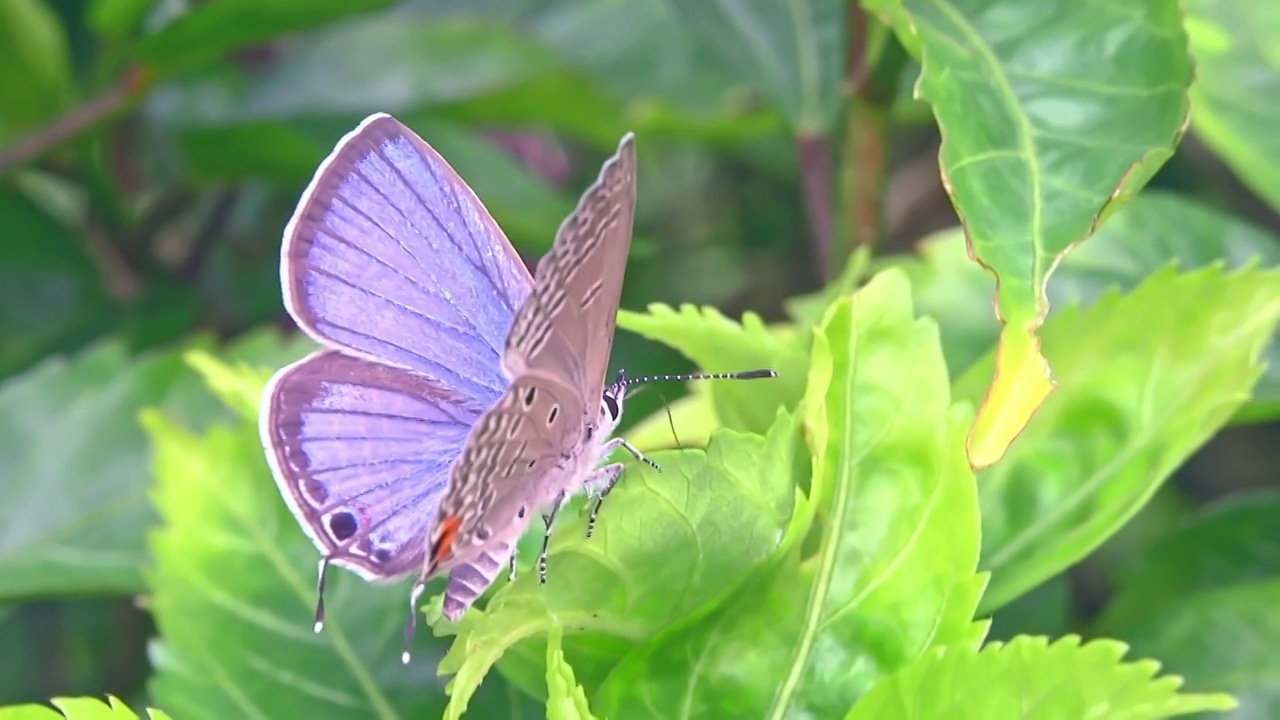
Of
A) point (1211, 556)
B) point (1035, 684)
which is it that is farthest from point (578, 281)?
point (1211, 556)

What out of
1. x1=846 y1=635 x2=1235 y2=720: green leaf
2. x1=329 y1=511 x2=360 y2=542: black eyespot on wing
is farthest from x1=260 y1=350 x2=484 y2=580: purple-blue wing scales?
x1=846 y1=635 x2=1235 y2=720: green leaf

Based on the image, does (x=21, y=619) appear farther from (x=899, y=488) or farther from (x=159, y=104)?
(x=899, y=488)

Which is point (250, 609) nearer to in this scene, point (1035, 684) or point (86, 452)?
point (86, 452)

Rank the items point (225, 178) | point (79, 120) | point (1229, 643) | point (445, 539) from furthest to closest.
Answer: point (225, 178) < point (79, 120) < point (1229, 643) < point (445, 539)

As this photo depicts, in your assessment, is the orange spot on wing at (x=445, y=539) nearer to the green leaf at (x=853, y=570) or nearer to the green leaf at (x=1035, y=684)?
the green leaf at (x=853, y=570)

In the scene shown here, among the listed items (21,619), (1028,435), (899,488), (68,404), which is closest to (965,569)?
(899,488)

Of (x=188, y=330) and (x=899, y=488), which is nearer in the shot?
(x=899, y=488)

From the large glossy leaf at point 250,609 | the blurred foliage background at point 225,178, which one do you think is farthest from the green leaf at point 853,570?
the blurred foliage background at point 225,178
